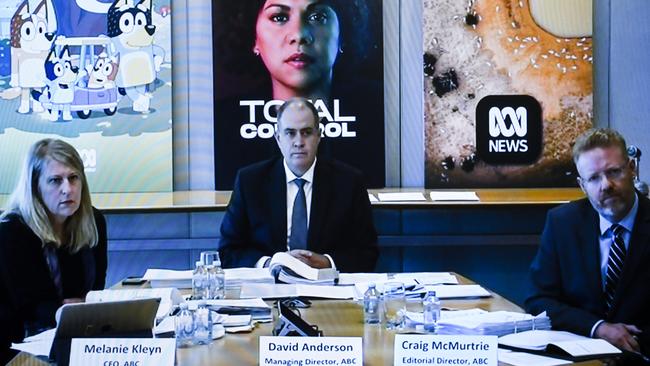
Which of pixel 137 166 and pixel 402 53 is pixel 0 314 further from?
pixel 402 53

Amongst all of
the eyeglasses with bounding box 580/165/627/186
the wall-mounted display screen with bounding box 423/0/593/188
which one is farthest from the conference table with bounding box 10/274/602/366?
the wall-mounted display screen with bounding box 423/0/593/188

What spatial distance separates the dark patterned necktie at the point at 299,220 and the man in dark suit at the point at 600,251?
1.26 m

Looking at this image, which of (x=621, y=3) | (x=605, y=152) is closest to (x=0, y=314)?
(x=605, y=152)

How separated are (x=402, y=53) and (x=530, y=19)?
0.84 m

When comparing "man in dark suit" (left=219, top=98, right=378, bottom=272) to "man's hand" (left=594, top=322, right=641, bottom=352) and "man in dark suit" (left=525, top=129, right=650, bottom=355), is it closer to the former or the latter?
"man in dark suit" (left=525, top=129, right=650, bottom=355)

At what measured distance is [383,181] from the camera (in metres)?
5.14

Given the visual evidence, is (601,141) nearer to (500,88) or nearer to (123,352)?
(123,352)

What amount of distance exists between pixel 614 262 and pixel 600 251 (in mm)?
62

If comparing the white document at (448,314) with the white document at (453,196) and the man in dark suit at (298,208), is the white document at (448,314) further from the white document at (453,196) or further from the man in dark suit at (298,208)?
the white document at (453,196)

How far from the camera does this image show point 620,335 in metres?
2.45

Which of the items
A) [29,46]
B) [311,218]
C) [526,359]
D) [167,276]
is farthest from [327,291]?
[29,46]

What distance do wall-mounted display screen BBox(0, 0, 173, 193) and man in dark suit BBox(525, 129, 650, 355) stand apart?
295cm

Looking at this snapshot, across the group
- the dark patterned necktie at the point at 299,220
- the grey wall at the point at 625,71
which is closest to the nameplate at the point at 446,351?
the dark patterned necktie at the point at 299,220

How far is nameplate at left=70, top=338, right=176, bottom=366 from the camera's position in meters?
1.66
